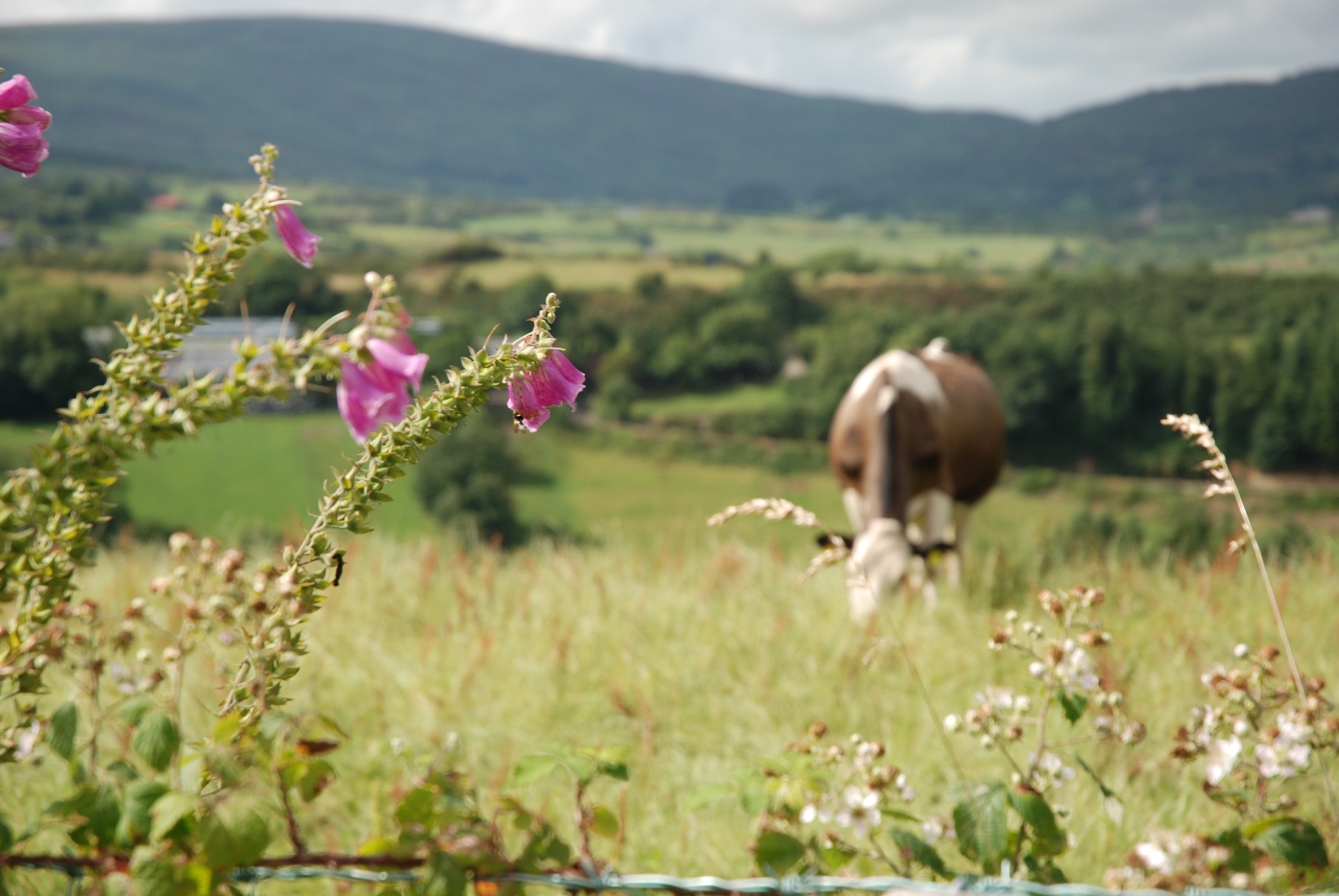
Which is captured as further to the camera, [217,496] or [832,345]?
[832,345]

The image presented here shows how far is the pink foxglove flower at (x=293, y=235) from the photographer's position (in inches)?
45.2

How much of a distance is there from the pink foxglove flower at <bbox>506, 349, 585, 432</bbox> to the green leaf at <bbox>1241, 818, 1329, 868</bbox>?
1279 mm

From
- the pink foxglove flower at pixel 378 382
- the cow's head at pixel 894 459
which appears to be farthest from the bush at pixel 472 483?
the pink foxglove flower at pixel 378 382

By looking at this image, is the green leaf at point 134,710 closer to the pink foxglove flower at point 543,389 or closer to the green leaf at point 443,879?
the green leaf at point 443,879

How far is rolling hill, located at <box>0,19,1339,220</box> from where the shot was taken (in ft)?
356

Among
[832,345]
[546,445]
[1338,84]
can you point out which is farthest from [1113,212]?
[546,445]

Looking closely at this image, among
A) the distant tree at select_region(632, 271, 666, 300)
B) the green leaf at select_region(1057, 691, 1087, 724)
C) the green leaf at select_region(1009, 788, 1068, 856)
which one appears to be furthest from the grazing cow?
the distant tree at select_region(632, 271, 666, 300)

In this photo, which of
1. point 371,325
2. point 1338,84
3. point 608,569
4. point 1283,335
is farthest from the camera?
point 1338,84

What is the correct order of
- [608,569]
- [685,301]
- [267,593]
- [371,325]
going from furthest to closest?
1. [685,301]
2. [608,569]
3. [267,593]
4. [371,325]

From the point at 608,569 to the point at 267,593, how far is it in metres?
4.77

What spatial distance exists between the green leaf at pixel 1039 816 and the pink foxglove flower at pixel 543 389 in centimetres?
100

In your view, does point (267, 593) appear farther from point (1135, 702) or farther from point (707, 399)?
point (707, 399)

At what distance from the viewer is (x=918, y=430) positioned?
688cm

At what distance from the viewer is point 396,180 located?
15250 cm
